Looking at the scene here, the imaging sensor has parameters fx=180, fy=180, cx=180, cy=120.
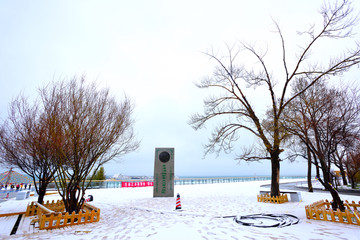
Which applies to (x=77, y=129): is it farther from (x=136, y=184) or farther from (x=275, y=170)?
(x=136, y=184)

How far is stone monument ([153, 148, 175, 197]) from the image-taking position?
15383 mm

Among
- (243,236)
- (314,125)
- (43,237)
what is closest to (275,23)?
(314,125)

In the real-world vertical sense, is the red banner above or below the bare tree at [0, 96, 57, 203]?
below

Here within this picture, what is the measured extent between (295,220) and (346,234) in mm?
1864

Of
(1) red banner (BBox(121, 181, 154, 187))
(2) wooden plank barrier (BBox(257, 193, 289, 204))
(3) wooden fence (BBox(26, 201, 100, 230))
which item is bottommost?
(1) red banner (BBox(121, 181, 154, 187))

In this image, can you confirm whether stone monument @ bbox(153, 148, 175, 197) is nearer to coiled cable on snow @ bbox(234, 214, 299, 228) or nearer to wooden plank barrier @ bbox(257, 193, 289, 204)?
wooden plank barrier @ bbox(257, 193, 289, 204)

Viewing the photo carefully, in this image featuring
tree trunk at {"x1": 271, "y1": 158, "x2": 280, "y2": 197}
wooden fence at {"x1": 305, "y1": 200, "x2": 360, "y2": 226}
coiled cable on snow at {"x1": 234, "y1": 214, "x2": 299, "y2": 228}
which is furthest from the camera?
tree trunk at {"x1": 271, "y1": 158, "x2": 280, "y2": 197}

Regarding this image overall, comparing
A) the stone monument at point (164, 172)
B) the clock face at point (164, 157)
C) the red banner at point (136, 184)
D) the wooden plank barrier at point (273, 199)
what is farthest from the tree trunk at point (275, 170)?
the red banner at point (136, 184)

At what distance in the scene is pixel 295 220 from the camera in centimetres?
696

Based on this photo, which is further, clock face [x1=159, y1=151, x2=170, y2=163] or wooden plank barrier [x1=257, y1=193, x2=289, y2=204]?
clock face [x1=159, y1=151, x2=170, y2=163]

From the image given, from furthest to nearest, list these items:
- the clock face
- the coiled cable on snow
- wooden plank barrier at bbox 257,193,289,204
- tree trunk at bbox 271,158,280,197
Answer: the clock face
tree trunk at bbox 271,158,280,197
wooden plank barrier at bbox 257,193,289,204
the coiled cable on snow

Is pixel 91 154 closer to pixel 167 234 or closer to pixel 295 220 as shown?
pixel 167 234

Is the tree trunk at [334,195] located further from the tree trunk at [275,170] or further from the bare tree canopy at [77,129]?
the bare tree canopy at [77,129]

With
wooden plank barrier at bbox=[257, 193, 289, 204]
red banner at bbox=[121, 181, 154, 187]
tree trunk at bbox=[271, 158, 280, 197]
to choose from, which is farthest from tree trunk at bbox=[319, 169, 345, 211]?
red banner at bbox=[121, 181, 154, 187]
